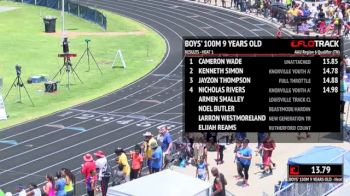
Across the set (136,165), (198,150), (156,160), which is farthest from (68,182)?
(198,150)

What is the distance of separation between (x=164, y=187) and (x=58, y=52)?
29026 mm

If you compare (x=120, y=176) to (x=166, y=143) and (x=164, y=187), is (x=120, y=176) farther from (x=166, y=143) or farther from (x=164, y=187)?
(x=164, y=187)

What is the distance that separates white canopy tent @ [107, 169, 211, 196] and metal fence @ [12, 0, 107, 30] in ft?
122

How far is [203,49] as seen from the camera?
20.5 meters

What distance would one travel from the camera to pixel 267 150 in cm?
2533

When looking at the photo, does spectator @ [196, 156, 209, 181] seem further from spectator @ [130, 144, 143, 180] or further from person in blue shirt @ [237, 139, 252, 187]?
spectator @ [130, 144, 143, 180]

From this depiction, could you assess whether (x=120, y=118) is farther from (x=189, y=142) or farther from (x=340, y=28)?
(x=340, y=28)

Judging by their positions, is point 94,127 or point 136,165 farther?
point 94,127

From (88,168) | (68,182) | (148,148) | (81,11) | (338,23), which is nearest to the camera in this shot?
(68,182)

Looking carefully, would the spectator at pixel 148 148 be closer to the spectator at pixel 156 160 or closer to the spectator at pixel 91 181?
the spectator at pixel 156 160

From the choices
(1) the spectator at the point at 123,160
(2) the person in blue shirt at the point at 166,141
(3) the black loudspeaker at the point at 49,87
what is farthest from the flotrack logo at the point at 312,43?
(3) the black loudspeaker at the point at 49,87

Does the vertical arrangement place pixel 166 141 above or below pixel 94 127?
above
